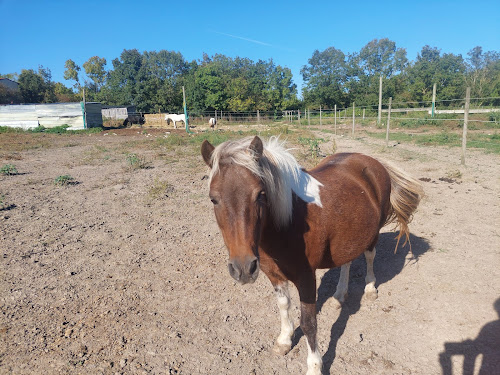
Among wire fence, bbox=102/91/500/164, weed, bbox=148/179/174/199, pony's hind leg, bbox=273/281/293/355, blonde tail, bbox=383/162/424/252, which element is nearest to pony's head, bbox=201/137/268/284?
pony's hind leg, bbox=273/281/293/355

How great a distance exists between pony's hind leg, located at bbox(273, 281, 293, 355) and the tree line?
89.2 feet

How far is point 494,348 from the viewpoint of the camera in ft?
7.82

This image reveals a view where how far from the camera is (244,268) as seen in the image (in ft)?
5.25

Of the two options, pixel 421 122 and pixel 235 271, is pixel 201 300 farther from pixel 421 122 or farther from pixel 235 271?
pixel 421 122

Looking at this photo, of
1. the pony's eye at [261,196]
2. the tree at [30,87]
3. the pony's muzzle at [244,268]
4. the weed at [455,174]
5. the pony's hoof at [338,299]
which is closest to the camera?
the pony's muzzle at [244,268]

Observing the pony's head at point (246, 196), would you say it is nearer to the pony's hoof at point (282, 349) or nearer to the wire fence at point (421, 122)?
the pony's hoof at point (282, 349)

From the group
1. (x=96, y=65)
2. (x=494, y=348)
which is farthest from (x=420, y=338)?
(x=96, y=65)

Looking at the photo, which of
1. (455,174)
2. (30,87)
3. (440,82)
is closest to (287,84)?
(440,82)

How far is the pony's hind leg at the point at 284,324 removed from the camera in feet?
8.17

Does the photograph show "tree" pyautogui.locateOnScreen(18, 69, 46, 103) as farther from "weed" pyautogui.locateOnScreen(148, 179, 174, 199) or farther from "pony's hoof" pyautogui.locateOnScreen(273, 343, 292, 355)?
"pony's hoof" pyautogui.locateOnScreen(273, 343, 292, 355)

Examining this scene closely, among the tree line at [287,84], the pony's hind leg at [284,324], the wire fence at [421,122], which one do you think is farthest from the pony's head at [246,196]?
the tree line at [287,84]

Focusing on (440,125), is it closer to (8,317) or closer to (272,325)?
(272,325)

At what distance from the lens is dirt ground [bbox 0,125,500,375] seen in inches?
94.5

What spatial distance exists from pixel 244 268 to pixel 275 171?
645 millimetres
